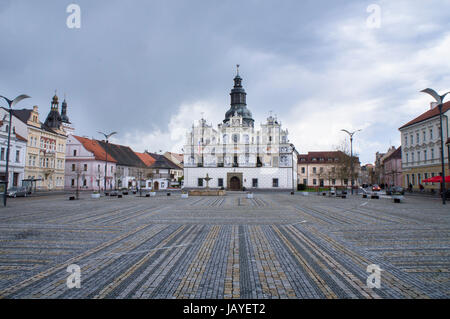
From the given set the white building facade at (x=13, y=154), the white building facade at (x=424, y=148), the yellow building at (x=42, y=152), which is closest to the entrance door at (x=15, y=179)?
the white building facade at (x=13, y=154)

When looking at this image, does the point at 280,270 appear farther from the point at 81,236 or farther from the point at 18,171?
the point at 18,171

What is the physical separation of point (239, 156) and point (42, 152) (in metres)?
36.6

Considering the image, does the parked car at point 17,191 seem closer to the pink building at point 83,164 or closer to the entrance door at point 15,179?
the entrance door at point 15,179

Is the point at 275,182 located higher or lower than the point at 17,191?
higher

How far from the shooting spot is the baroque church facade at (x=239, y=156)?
5997 cm

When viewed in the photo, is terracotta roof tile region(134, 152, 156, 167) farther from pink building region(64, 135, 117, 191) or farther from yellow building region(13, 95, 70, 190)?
yellow building region(13, 95, 70, 190)

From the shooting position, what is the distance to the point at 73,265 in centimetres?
614

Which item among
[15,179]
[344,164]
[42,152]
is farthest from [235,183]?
[15,179]

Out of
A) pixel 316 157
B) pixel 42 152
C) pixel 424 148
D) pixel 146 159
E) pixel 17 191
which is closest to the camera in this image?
pixel 17 191

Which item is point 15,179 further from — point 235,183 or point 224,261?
point 224,261

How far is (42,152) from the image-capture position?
1882 inches

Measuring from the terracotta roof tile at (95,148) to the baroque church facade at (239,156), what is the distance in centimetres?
1770
